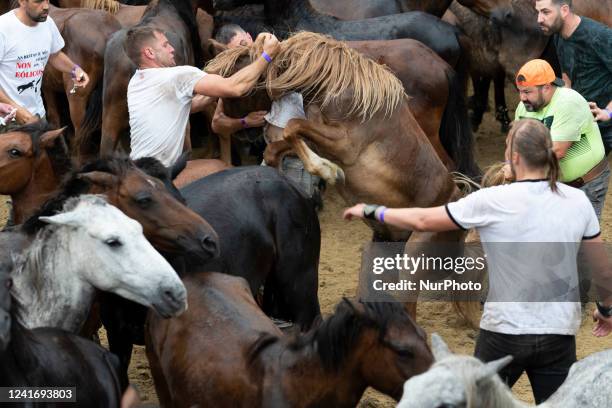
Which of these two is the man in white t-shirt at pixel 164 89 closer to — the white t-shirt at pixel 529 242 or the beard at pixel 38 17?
the beard at pixel 38 17

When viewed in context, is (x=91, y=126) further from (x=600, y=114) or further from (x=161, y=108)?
(x=600, y=114)

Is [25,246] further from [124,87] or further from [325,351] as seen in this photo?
[124,87]

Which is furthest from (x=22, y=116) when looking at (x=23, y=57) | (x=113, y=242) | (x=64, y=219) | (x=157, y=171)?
(x=113, y=242)

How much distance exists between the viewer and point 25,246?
16.9 feet

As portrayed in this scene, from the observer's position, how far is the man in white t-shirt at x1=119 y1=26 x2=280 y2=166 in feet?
21.5

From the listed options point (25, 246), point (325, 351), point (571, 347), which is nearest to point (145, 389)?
point (25, 246)

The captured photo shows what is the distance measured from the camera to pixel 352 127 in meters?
7.05

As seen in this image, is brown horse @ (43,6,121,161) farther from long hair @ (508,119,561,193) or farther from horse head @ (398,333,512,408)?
horse head @ (398,333,512,408)

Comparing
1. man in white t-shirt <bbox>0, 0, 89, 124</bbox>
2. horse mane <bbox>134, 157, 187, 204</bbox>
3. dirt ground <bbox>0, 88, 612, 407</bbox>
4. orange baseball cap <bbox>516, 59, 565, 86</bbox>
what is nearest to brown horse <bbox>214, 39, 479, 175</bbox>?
dirt ground <bbox>0, 88, 612, 407</bbox>

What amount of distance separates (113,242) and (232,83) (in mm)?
1943

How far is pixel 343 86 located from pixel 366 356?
2.60 metres

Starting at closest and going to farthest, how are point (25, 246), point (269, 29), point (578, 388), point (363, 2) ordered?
point (578, 388) → point (25, 246) → point (269, 29) → point (363, 2)

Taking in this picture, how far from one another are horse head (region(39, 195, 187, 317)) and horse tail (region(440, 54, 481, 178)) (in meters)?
4.52

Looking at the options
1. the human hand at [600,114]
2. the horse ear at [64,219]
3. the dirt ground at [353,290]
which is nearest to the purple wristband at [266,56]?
the human hand at [600,114]
